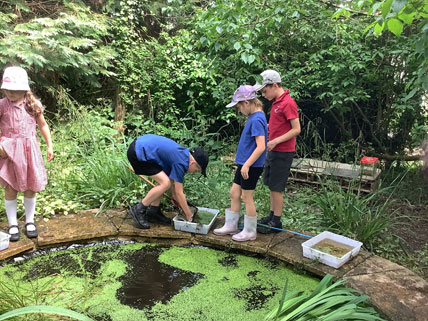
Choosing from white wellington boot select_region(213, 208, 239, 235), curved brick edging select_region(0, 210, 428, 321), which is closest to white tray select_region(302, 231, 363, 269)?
curved brick edging select_region(0, 210, 428, 321)

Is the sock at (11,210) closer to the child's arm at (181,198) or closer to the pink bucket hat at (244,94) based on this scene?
Answer: the child's arm at (181,198)

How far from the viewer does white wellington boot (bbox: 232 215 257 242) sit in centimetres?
265

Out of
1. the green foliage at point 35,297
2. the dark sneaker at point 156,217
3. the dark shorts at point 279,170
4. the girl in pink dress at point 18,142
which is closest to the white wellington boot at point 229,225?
the dark shorts at point 279,170

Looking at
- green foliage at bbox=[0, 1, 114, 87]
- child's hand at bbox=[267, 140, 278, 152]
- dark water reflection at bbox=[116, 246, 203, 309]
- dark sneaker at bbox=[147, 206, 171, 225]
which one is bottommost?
dark water reflection at bbox=[116, 246, 203, 309]

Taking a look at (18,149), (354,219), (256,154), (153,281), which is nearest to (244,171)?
(256,154)

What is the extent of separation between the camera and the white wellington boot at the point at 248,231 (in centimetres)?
265

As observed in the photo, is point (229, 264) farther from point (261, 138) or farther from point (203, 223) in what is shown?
point (261, 138)

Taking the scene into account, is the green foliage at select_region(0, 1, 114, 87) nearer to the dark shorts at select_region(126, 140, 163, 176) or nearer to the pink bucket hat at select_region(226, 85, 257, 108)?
the dark shorts at select_region(126, 140, 163, 176)

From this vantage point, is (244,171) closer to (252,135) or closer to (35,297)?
(252,135)

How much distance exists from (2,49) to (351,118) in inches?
204

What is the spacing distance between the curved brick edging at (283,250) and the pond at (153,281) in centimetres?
10

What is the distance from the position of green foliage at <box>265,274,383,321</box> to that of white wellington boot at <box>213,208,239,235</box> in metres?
0.97

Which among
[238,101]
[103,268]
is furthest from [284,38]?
[103,268]

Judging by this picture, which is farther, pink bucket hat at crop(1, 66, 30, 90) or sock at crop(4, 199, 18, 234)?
sock at crop(4, 199, 18, 234)
